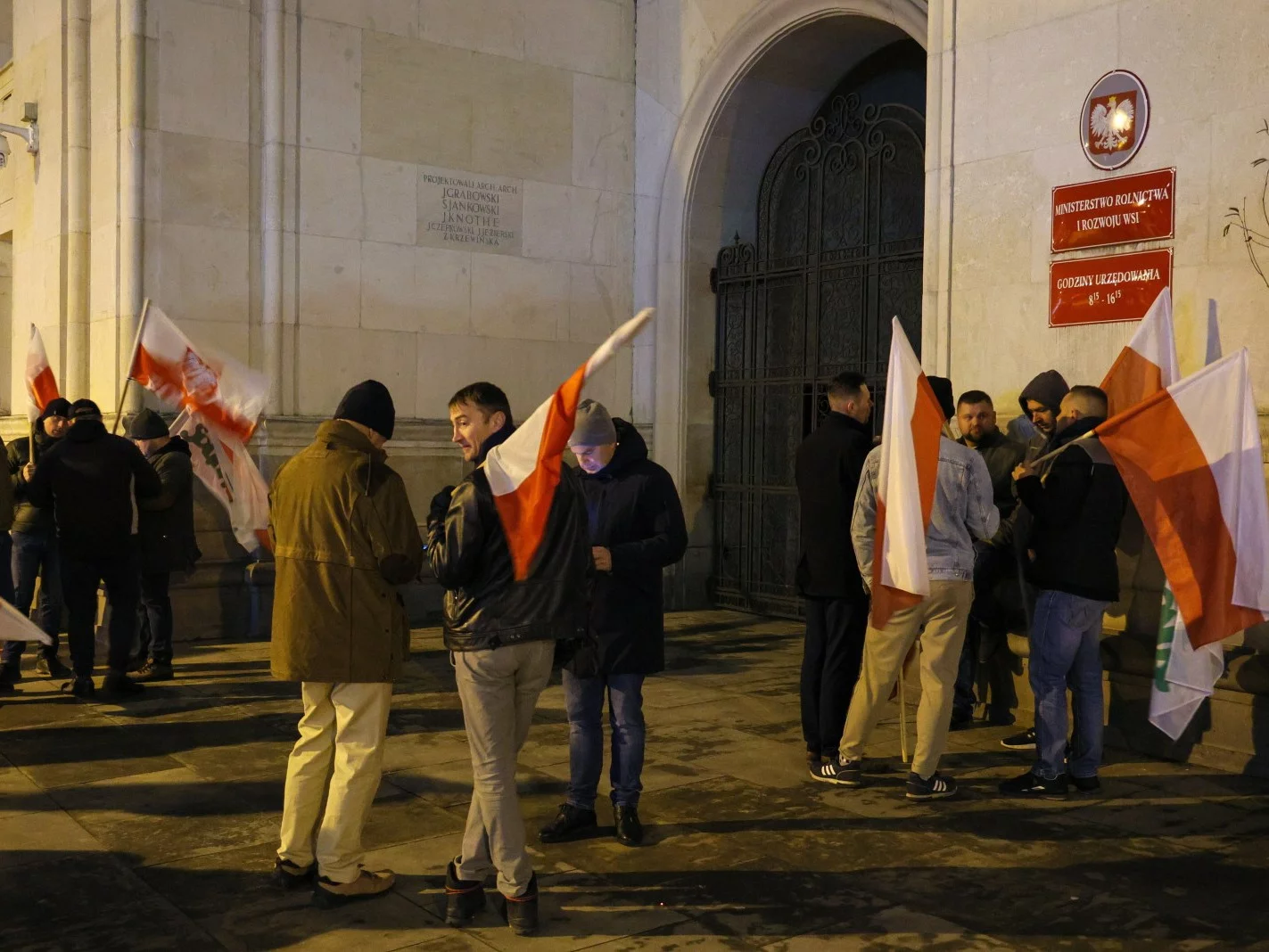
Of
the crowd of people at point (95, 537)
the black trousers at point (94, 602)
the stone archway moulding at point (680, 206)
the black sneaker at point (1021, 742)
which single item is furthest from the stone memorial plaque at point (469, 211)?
the black sneaker at point (1021, 742)

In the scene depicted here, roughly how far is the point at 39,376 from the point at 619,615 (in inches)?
248

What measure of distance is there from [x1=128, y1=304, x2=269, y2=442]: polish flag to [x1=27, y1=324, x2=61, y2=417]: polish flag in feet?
4.48

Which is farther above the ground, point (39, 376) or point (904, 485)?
point (39, 376)

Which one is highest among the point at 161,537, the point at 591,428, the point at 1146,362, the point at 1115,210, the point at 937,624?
the point at 1115,210

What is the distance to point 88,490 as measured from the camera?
756 centimetres

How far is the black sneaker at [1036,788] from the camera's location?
582 cm

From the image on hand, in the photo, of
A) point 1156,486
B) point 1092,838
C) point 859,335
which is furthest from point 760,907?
point 859,335

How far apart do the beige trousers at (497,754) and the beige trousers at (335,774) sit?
392 mm

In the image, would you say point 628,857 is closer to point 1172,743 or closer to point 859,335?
point 1172,743

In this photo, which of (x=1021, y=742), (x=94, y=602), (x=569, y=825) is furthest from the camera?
(x=94, y=602)

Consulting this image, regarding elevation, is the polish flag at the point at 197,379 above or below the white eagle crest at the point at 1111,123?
below

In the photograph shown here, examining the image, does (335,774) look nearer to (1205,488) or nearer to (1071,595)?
(1071,595)

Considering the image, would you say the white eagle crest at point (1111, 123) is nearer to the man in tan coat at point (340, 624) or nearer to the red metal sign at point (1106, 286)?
the red metal sign at point (1106, 286)

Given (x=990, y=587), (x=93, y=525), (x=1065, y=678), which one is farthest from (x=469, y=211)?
(x=1065, y=678)
